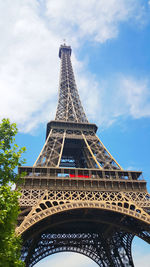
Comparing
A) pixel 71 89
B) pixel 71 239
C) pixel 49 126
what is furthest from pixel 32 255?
pixel 71 89

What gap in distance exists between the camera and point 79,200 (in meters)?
18.4

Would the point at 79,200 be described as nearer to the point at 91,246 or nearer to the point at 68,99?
the point at 91,246

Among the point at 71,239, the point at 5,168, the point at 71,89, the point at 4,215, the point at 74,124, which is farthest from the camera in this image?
the point at 71,89

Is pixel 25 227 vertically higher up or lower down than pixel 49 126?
lower down

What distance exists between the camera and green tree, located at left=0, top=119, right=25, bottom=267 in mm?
8547

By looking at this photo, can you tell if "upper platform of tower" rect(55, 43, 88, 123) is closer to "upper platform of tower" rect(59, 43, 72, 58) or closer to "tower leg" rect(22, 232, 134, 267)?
"upper platform of tower" rect(59, 43, 72, 58)

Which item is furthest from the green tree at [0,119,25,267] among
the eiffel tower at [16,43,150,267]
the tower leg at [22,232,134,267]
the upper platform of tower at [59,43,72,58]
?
the upper platform of tower at [59,43,72,58]

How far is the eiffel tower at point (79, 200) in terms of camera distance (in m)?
18.1

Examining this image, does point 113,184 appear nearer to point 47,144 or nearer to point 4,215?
point 47,144

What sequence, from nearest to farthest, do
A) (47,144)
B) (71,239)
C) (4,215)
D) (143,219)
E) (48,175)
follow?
(4,215), (143,219), (48,175), (47,144), (71,239)

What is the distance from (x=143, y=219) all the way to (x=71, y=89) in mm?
25687

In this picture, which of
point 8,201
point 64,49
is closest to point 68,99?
point 64,49

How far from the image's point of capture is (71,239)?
27625 millimetres

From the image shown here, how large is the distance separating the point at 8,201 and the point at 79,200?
10250 millimetres
